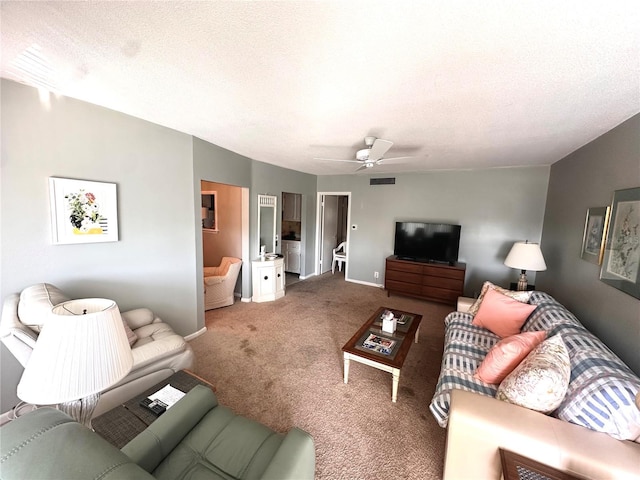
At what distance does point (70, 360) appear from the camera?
3.09ft

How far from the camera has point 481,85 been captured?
163 centimetres

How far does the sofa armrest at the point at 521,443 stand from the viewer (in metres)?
1.11

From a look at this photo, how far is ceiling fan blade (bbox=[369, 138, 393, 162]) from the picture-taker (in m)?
2.29

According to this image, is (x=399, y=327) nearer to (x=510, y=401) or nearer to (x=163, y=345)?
(x=510, y=401)

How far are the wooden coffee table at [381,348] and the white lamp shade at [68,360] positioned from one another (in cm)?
173

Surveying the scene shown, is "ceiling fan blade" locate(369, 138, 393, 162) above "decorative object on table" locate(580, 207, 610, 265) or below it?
above

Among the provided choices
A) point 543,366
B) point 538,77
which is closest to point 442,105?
point 538,77

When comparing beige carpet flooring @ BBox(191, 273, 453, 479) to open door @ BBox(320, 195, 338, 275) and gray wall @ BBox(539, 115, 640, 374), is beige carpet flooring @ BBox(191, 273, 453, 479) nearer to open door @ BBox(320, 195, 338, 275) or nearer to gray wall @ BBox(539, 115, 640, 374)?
gray wall @ BBox(539, 115, 640, 374)

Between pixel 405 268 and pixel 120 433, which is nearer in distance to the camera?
pixel 120 433

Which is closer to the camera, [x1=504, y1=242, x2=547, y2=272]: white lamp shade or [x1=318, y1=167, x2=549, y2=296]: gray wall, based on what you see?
[x1=504, y1=242, x2=547, y2=272]: white lamp shade

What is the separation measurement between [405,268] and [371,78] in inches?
144

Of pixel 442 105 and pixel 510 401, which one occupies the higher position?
pixel 442 105

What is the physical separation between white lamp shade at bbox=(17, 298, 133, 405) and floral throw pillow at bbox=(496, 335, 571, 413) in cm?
205

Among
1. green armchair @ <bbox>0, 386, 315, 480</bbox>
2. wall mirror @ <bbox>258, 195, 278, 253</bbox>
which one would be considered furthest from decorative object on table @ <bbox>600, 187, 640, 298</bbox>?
wall mirror @ <bbox>258, 195, 278, 253</bbox>
